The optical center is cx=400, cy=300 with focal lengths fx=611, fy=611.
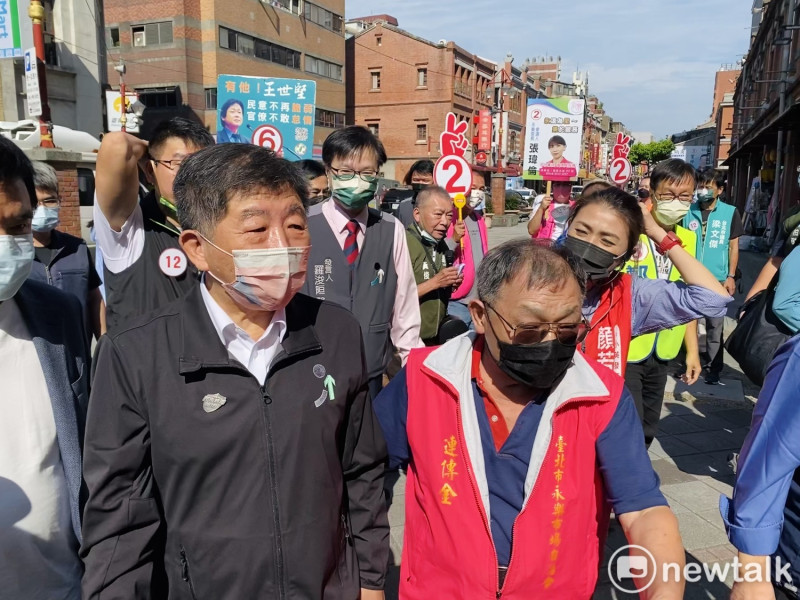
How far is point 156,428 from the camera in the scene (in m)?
1.51

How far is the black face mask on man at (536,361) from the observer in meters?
1.77

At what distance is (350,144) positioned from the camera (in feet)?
11.5

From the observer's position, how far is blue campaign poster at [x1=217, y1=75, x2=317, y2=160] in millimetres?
9125

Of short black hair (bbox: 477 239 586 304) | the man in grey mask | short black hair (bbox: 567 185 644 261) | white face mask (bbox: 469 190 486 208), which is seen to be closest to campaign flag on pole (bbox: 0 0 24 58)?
white face mask (bbox: 469 190 486 208)

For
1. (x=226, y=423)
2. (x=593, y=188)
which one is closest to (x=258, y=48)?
(x=593, y=188)

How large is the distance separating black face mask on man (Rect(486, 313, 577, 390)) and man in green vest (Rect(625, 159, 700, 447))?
1.82 metres

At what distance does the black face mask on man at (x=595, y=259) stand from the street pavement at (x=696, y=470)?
286 mm

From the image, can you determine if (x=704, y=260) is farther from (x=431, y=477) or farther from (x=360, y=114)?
(x=360, y=114)

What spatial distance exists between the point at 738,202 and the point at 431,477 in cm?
3546

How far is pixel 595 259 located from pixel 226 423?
1.76 m

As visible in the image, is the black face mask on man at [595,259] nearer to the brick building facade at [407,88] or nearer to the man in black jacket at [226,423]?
the man in black jacket at [226,423]

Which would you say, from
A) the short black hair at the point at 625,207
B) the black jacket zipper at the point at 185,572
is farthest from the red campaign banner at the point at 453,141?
the black jacket zipper at the point at 185,572

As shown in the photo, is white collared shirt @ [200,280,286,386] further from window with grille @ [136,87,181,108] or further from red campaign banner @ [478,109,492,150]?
red campaign banner @ [478,109,492,150]

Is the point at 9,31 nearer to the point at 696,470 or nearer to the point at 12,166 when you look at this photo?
the point at 12,166
